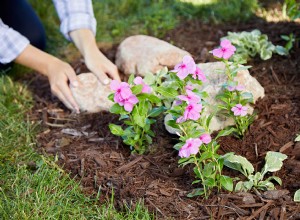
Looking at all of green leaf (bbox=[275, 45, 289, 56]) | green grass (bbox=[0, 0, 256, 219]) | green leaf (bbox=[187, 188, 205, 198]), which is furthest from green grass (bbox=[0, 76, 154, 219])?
green leaf (bbox=[275, 45, 289, 56])

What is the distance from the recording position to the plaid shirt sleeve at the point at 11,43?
3289 millimetres

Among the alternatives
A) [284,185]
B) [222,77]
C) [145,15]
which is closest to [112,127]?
[222,77]

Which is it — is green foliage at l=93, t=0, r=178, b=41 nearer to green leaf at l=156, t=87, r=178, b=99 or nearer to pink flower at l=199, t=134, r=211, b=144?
green leaf at l=156, t=87, r=178, b=99

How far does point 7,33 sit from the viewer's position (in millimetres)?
3303

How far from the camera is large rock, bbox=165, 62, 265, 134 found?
2.64m

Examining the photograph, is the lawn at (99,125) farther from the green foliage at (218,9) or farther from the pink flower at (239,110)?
the pink flower at (239,110)

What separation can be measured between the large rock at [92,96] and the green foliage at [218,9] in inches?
56.0

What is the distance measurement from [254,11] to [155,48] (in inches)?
49.5

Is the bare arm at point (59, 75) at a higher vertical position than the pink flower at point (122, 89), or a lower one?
lower

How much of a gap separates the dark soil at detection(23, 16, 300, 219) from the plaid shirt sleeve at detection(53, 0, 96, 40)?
0.51m

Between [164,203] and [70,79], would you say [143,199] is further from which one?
[70,79]

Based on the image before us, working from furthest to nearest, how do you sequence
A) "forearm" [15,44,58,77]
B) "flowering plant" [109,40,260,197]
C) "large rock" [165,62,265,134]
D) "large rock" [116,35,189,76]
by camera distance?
"large rock" [116,35,189,76]
"forearm" [15,44,58,77]
"large rock" [165,62,265,134]
"flowering plant" [109,40,260,197]

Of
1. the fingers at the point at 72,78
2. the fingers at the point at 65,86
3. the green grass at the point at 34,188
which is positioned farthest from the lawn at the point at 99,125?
the fingers at the point at 72,78

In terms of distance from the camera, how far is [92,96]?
10.3 ft
